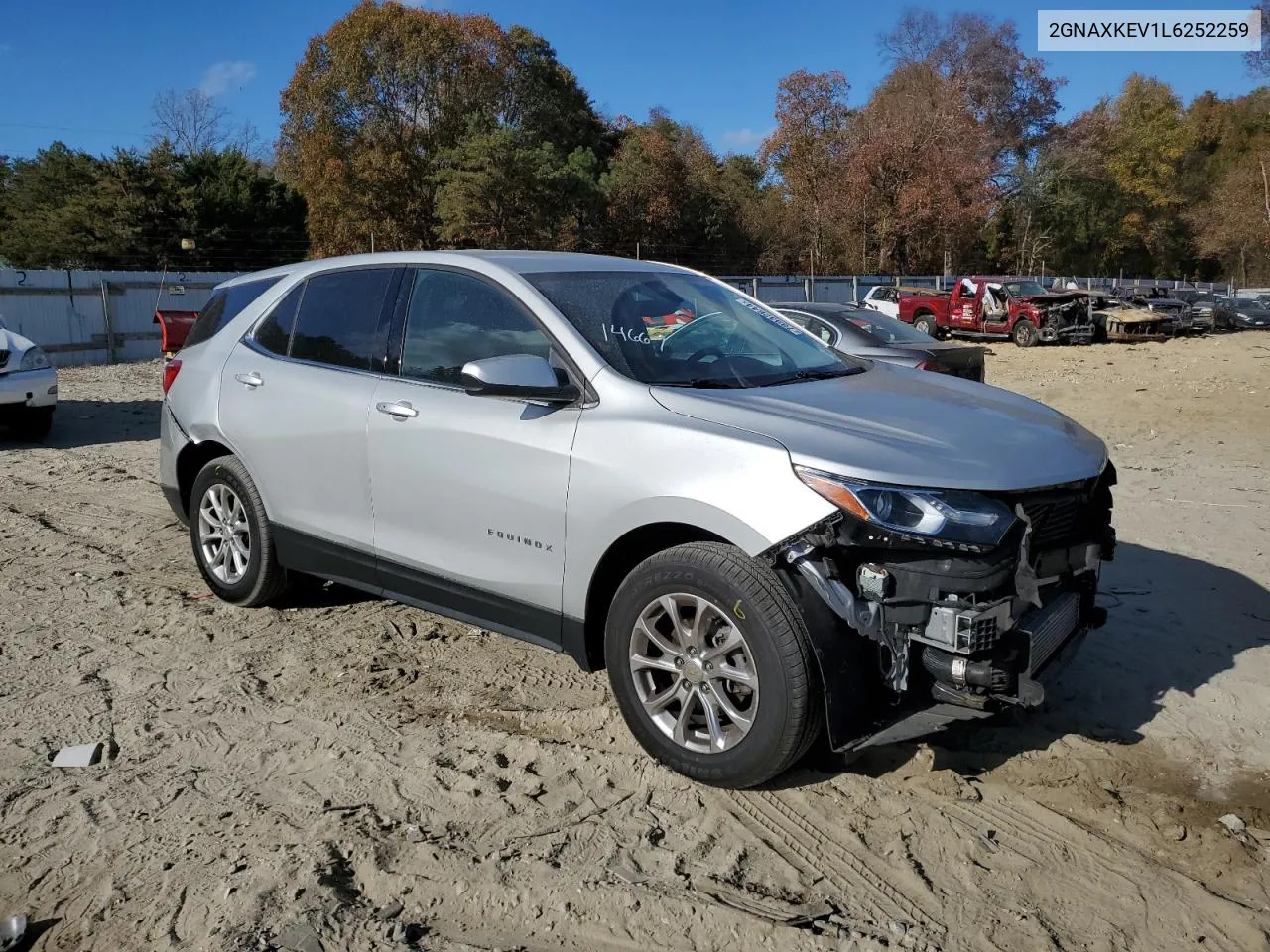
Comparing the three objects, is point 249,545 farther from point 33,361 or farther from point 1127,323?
point 1127,323

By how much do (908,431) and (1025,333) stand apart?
2242 centimetres

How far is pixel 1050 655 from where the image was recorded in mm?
3551

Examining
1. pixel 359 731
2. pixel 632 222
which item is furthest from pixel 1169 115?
pixel 359 731

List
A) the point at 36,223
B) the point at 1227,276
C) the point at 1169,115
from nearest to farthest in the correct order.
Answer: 1. the point at 36,223
2. the point at 1169,115
3. the point at 1227,276

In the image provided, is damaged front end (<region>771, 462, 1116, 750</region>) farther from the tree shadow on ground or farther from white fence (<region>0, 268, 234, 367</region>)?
white fence (<region>0, 268, 234, 367</region>)

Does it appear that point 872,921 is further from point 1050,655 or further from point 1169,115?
point 1169,115

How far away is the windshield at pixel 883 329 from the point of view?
12.1 m

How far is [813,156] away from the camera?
43.8 m

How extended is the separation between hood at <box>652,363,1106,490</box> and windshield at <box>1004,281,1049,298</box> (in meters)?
22.1

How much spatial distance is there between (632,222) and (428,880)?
38895mm

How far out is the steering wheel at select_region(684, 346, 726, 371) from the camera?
13.0 ft

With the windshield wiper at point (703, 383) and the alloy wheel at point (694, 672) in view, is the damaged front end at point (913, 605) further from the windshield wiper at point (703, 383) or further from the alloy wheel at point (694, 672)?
the windshield wiper at point (703, 383)

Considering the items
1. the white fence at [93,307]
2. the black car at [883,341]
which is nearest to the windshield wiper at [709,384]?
the black car at [883,341]

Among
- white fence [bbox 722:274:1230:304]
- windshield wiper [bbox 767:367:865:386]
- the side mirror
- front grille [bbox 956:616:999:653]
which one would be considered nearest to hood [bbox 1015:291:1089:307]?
white fence [bbox 722:274:1230:304]
